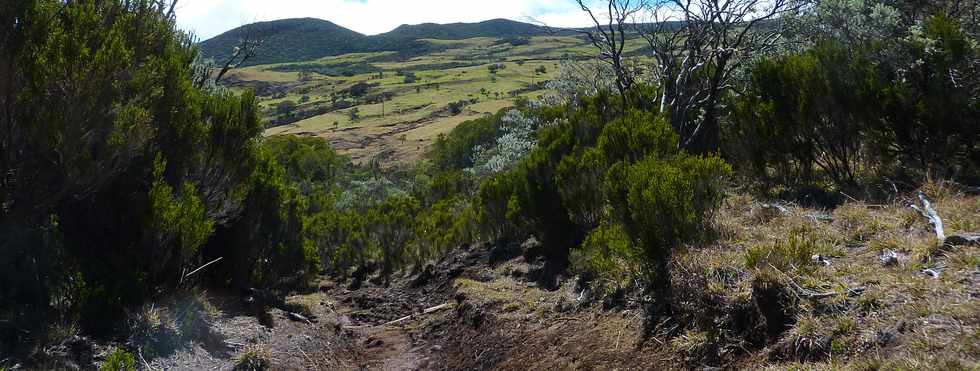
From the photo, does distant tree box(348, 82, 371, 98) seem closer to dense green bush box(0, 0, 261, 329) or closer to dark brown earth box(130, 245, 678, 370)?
dark brown earth box(130, 245, 678, 370)

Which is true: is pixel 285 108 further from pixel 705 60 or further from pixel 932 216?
pixel 932 216

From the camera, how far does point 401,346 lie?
292 inches

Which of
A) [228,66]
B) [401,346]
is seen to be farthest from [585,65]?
[401,346]

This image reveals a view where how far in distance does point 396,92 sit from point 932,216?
85.2m

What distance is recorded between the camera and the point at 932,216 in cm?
425

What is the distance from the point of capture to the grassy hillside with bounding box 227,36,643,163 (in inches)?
2384

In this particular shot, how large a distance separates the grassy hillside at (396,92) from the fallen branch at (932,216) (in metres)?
31.1

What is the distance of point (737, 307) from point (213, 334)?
16.4 feet

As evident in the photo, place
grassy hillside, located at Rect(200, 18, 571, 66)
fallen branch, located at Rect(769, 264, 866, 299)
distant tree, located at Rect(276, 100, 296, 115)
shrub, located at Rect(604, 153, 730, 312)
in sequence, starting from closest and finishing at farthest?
1. fallen branch, located at Rect(769, 264, 866, 299)
2. shrub, located at Rect(604, 153, 730, 312)
3. distant tree, located at Rect(276, 100, 296, 115)
4. grassy hillside, located at Rect(200, 18, 571, 66)

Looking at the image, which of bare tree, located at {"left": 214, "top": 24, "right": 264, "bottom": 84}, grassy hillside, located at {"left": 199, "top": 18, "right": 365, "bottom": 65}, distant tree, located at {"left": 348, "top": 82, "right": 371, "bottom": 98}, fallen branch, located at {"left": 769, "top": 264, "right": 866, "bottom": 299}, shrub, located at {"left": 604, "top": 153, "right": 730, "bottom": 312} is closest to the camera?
fallen branch, located at {"left": 769, "top": 264, "right": 866, "bottom": 299}

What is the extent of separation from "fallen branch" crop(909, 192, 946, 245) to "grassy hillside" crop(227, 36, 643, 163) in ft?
102

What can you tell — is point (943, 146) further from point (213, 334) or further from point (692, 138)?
point (213, 334)

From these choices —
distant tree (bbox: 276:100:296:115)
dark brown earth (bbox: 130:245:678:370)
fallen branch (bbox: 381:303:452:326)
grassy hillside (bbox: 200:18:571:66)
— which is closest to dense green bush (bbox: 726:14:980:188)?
dark brown earth (bbox: 130:245:678:370)

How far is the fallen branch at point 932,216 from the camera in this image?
12.5 feet
